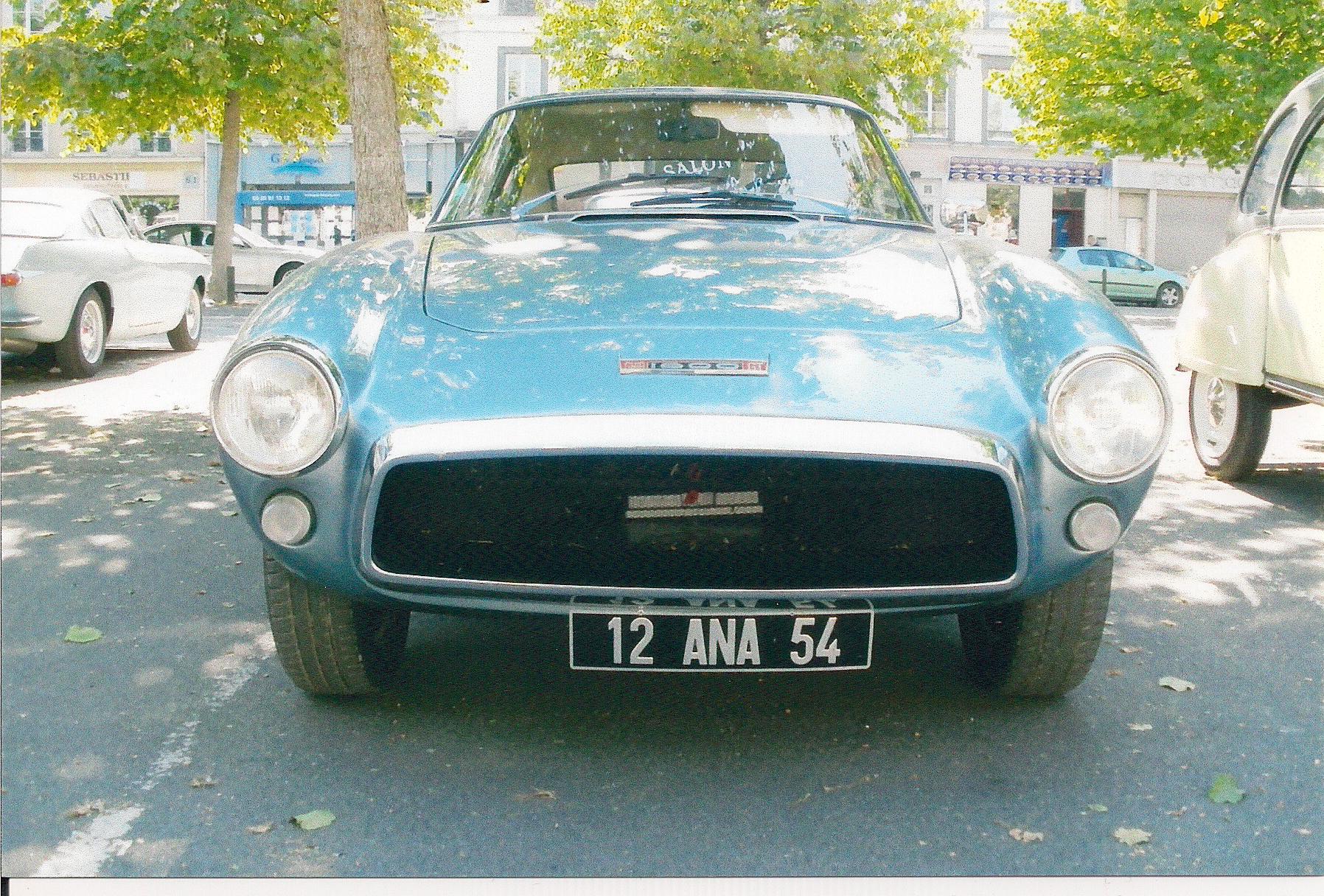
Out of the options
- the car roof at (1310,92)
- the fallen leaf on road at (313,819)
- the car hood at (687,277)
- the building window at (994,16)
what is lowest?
the fallen leaf on road at (313,819)

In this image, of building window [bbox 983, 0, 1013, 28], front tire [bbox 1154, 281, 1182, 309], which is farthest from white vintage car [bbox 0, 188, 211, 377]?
building window [bbox 983, 0, 1013, 28]

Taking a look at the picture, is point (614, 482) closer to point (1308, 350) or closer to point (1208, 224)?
point (1308, 350)

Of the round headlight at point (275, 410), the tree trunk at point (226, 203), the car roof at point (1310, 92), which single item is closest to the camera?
the round headlight at point (275, 410)

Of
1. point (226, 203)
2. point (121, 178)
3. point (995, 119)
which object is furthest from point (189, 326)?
point (995, 119)

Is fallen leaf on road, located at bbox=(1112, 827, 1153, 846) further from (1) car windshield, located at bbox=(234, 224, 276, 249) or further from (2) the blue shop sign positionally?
(2) the blue shop sign

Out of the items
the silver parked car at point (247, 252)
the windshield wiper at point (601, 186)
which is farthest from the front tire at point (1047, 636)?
the silver parked car at point (247, 252)

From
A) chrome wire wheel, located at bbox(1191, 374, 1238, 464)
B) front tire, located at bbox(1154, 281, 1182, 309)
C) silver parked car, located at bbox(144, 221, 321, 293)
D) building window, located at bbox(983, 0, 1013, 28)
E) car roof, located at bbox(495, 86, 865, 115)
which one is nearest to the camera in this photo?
Answer: car roof, located at bbox(495, 86, 865, 115)

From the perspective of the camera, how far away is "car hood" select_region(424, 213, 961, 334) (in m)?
3.06

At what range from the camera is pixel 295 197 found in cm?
3747

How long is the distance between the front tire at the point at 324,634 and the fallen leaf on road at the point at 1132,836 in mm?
1470

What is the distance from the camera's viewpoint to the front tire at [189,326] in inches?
485

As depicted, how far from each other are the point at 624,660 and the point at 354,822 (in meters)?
0.58

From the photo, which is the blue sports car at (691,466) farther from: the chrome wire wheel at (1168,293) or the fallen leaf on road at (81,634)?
the chrome wire wheel at (1168,293)

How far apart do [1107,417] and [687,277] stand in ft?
3.21
